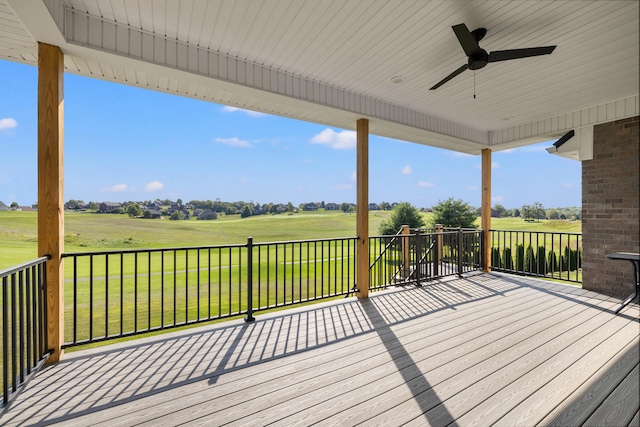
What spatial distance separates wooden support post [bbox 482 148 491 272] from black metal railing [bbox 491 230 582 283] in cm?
15

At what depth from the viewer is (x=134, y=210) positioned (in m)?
6.47

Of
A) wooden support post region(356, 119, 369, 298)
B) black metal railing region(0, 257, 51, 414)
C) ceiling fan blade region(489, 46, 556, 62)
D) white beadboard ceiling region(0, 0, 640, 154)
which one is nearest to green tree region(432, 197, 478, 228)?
white beadboard ceiling region(0, 0, 640, 154)

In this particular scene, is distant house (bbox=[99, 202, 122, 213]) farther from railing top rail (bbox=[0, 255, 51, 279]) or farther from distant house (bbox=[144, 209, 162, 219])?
railing top rail (bbox=[0, 255, 51, 279])

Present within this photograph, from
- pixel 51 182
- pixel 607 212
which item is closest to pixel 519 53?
pixel 607 212

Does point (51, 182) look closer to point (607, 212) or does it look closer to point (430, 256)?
point (430, 256)

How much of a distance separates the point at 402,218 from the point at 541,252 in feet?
28.9

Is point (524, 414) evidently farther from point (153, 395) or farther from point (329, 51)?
point (329, 51)

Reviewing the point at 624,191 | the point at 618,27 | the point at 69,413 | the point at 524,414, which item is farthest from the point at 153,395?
the point at 624,191

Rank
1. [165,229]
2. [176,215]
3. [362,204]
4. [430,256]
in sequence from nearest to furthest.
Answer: [362,204], [430,256], [176,215], [165,229]

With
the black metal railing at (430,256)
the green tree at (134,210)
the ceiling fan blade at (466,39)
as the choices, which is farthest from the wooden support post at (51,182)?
the green tree at (134,210)

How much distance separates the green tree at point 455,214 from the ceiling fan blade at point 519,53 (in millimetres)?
12243

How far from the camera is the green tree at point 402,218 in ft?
49.6

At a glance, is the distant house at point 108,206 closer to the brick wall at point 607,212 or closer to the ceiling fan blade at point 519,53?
the ceiling fan blade at point 519,53

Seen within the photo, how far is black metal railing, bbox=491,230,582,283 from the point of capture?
5.09 metres
